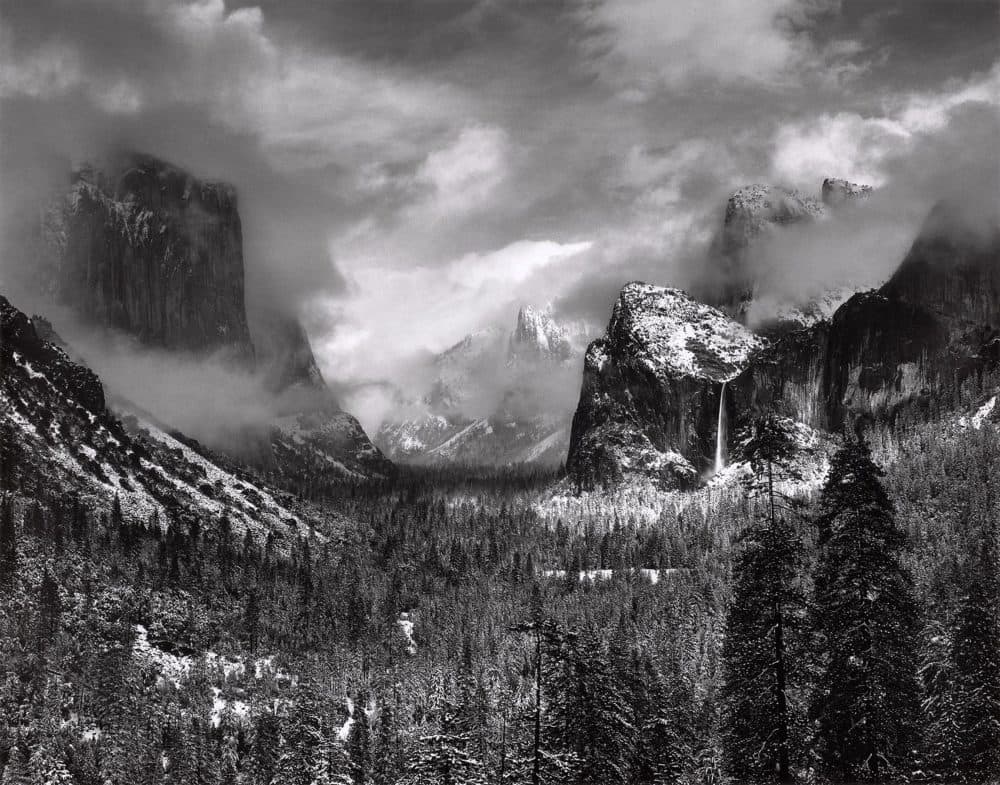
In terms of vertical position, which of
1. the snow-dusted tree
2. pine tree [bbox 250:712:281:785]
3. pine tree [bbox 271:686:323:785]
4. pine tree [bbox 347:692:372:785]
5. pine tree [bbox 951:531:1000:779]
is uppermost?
pine tree [bbox 951:531:1000:779]

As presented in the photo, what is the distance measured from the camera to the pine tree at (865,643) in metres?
36.8

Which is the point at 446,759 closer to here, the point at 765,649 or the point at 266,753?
the point at 765,649

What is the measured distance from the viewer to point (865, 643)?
3722 cm

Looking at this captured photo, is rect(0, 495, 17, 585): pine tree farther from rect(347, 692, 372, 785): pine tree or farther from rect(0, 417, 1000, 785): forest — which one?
rect(347, 692, 372, 785): pine tree

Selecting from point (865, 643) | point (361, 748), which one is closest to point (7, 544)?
point (361, 748)

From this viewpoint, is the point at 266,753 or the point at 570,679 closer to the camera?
the point at 570,679

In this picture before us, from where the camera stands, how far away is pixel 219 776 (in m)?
114

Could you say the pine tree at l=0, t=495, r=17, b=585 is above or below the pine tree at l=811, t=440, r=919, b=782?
above

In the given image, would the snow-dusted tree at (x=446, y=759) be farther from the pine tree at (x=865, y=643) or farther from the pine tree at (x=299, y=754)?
the pine tree at (x=299, y=754)

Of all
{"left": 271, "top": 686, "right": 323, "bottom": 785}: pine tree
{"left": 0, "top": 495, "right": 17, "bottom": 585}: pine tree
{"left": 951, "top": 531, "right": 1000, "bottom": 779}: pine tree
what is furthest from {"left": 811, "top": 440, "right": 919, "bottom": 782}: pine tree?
{"left": 0, "top": 495, "right": 17, "bottom": 585}: pine tree

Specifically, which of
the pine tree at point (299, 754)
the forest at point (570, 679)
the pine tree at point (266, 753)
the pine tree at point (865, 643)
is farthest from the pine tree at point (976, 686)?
the pine tree at point (266, 753)

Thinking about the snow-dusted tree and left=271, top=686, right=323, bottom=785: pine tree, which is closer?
the snow-dusted tree

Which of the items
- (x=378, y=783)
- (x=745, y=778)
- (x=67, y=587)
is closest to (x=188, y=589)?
(x=67, y=587)

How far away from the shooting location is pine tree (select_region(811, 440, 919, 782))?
121 ft
